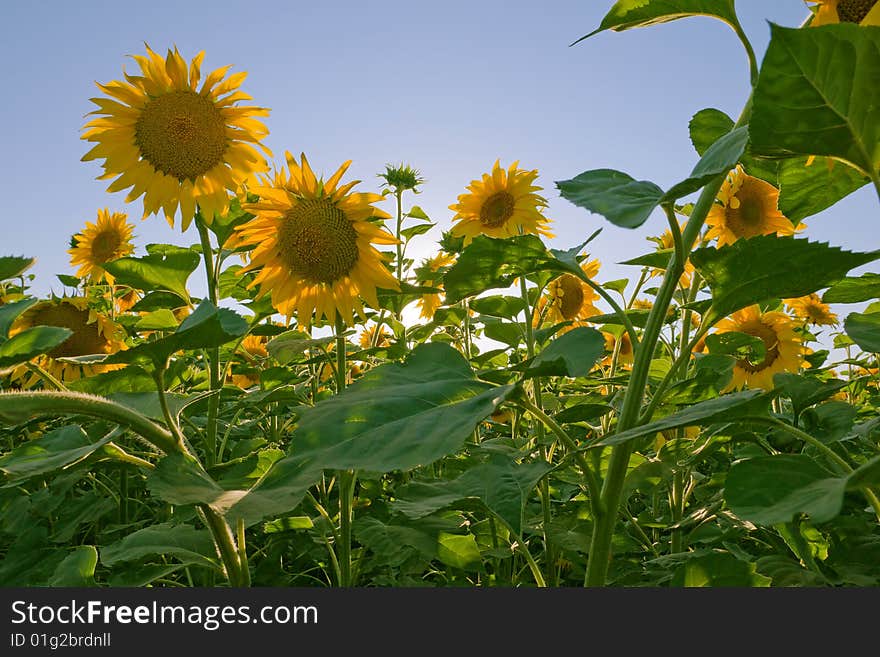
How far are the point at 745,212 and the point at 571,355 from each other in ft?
4.93

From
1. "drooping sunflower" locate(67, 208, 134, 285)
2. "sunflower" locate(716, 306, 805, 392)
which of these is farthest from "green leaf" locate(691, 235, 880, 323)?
"drooping sunflower" locate(67, 208, 134, 285)

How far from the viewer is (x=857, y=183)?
90 centimetres

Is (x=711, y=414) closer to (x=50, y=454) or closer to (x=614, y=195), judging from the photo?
(x=614, y=195)

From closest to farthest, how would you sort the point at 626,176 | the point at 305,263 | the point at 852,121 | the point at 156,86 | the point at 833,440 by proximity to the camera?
1. the point at 852,121
2. the point at 626,176
3. the point at 833,440
4. the point at 305,263
5. the point at 156,86

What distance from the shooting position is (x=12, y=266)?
2.91ft

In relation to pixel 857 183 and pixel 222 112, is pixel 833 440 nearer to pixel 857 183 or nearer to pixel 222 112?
pixel 857 183

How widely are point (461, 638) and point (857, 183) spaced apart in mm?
743

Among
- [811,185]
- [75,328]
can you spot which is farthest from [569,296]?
[811,185]

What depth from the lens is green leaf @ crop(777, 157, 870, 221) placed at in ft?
2.98

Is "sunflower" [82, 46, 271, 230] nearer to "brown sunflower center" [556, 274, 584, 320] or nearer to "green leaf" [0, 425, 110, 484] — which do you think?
"green leaf" [0, 425, 110, 484]

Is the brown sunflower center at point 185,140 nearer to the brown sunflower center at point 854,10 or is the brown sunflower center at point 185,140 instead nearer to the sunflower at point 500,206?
the sunflower at point 500,206

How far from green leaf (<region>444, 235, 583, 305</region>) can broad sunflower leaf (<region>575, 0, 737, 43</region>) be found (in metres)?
0.27

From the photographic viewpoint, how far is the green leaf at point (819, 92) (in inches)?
22.6

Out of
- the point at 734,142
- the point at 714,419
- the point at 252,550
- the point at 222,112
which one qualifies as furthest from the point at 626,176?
the point at 252,550
